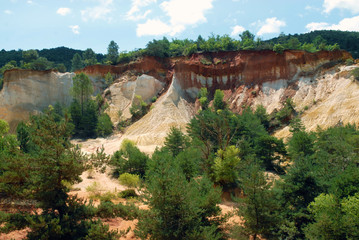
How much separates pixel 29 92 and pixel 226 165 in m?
43.9

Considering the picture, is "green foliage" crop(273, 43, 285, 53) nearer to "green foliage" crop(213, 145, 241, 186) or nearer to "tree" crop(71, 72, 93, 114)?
"green foliage" crop(213, 145, 241, 186)

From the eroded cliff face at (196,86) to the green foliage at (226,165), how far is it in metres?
17.2

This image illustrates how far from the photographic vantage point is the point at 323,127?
107ft

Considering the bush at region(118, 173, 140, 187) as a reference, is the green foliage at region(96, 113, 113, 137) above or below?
above

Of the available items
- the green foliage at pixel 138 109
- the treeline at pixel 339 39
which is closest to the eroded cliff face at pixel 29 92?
the green foliage at pixel 138 109

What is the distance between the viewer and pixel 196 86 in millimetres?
53375

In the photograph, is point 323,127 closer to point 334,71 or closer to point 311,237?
point 334,71

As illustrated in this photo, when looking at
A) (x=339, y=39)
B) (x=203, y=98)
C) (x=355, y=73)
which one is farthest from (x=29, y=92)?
(x=339, y=39)

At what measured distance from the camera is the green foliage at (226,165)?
18953mm

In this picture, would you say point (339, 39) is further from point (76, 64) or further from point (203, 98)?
point (76, 64)

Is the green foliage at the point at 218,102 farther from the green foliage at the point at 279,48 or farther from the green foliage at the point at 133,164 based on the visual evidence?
the green foliage at the point at 133,164

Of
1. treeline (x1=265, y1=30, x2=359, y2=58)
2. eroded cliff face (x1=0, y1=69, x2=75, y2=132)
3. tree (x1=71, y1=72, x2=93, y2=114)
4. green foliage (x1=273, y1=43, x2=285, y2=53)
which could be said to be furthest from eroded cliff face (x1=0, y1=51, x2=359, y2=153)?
treeline (x1=265, y1=30, x2=359, y2=58)

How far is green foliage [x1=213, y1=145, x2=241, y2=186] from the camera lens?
19.0 meters

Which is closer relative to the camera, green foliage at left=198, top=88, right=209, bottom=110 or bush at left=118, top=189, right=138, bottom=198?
bush at left=118, top=189, right=138, bottom=198
